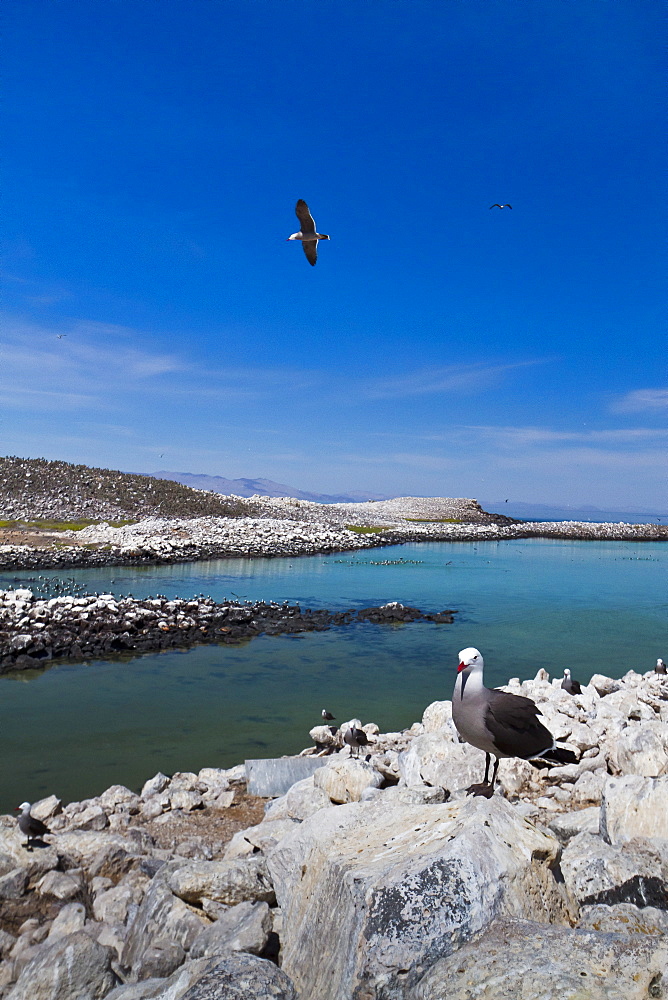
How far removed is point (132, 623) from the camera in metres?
18.2

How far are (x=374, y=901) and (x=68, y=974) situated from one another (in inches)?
84.1

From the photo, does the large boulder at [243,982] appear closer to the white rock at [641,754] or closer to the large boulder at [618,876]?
the large boulder at [618,876]

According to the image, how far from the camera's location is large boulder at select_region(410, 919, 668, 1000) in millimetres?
2883

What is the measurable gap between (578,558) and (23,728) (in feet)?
148

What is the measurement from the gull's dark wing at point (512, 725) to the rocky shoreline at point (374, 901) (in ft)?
2.17

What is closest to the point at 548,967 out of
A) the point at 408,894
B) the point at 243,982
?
the point at 408,894

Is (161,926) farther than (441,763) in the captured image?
No

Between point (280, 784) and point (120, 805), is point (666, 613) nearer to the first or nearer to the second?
point (280, 784)

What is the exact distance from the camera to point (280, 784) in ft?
27.6

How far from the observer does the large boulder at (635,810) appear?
452 cm

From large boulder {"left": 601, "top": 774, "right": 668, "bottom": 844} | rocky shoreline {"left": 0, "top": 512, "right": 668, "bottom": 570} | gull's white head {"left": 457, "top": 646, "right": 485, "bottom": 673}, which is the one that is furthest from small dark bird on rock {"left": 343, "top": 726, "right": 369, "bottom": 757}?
rocky shoreline {"left": 0, "top": 512, "right": 668, "bottom": 570}

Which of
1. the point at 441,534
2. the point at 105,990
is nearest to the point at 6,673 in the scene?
the point at 105,990

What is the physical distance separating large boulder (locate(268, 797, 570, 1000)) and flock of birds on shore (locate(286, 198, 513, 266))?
25.6ft

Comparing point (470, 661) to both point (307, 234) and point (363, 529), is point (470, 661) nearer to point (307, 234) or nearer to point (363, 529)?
point (307, 234)
